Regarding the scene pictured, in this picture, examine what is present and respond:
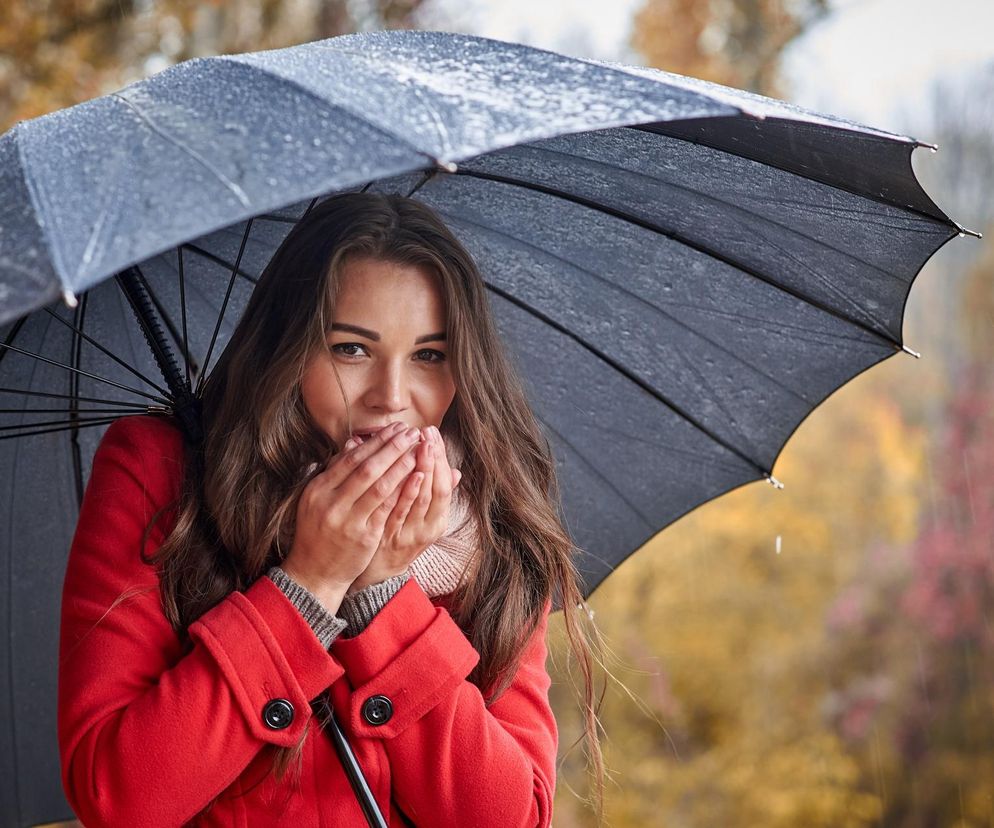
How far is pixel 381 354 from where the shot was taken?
1706 millimetres

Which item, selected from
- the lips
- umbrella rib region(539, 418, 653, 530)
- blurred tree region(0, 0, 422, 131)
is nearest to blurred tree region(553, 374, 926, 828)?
blurred tree region(0, 0, 422, 131)

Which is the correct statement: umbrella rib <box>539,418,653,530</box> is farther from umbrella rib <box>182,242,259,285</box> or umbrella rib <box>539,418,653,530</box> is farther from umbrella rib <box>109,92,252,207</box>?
umbrella rib <box>109,92,252,207</box>

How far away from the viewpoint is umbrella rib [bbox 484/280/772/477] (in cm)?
212

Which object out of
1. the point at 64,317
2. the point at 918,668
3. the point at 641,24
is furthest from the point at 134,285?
the point at 918,668

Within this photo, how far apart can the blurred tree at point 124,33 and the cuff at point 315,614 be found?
9.28 ft

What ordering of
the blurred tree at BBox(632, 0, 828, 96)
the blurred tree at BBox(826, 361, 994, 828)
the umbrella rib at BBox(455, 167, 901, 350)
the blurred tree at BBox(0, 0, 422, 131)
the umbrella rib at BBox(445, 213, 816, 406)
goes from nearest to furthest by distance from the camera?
the umbrella rib at BBox(455, 167, 901, 350), the umbrella rib at BBox(445, 213, 816, 406), the blurred tree at BBox(0, 0, 422, 131), the blurred tree at BBox(632, 0, 828, 96), the blurred tree at BBox(826, 361, 994, 828)

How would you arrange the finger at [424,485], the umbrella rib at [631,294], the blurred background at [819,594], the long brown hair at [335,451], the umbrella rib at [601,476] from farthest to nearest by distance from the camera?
the blurred background at [819,594] < the umbrella rib at [601,476] < the umbrella rib at [631,294] < the long brown hair at [335,451] < the finger at [424,485]

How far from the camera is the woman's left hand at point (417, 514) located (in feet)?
5.24

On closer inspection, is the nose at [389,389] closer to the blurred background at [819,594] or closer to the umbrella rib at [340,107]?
the umbrella rib at [340,107]

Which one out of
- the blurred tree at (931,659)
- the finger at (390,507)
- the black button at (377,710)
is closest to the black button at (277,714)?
the black button at (377,710)

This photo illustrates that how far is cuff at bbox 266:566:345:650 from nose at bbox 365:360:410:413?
0.92 ft

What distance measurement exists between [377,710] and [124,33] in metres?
4.40

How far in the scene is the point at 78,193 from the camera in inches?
45.4

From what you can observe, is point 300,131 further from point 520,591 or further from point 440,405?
point 520,591
